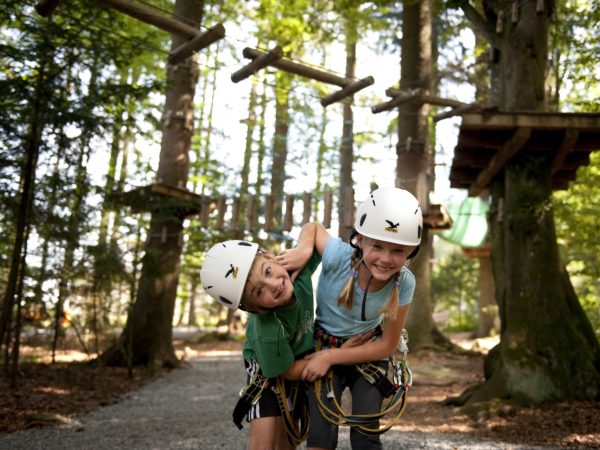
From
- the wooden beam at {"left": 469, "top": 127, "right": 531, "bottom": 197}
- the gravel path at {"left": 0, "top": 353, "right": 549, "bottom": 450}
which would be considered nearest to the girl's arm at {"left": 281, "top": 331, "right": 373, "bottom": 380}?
the gravel path at {"left": 0, "top": 353, "right": 549, "bottom": 450}

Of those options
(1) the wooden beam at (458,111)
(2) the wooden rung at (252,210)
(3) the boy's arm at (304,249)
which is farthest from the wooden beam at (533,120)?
(2) the wooden rung at (252,210)

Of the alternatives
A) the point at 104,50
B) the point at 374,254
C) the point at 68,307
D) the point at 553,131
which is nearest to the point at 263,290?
the point at 374,254

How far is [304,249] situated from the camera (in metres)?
2.87

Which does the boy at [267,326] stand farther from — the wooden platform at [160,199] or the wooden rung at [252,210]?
the wooden rung at [252,210]

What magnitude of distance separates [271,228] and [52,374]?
4432mm

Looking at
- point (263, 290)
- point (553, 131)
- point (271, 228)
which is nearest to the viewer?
point (263, 290)

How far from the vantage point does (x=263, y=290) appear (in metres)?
2.53

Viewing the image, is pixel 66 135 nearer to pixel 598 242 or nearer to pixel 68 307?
pixel 68 307

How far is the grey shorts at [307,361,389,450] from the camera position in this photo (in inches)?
108

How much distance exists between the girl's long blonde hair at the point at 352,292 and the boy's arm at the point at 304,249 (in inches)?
8.7

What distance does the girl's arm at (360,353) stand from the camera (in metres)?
2.73

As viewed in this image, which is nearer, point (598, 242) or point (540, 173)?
point (540, 173)

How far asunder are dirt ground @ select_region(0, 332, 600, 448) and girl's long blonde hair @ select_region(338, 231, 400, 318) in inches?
140

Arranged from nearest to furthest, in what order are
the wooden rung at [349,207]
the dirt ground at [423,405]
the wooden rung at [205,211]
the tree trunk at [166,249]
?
1. the dirt ground at [423,405]
2. the wooden rung at [349,207]
3. the tree trunk at [166,249]
4. the wooden rung at [205,211]
